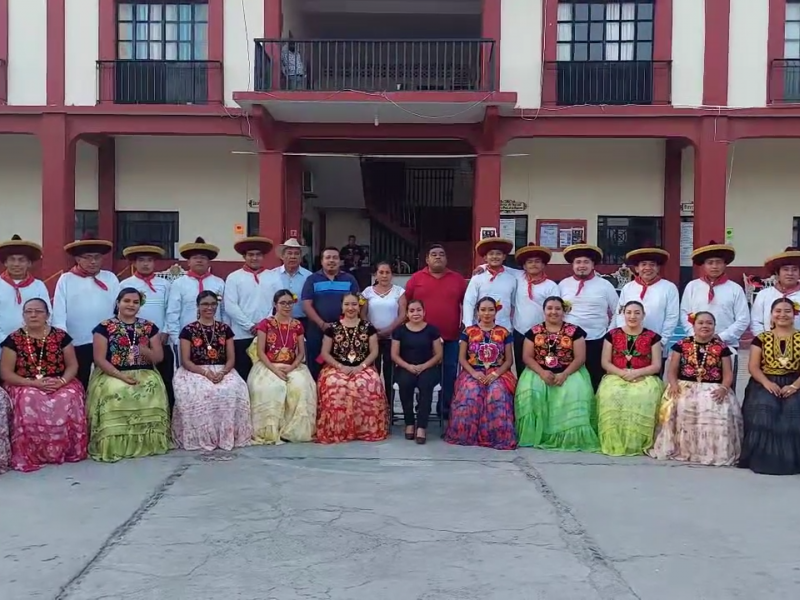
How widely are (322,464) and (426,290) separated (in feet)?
7.03

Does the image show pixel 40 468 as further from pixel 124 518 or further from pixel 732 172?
pixel 732 172

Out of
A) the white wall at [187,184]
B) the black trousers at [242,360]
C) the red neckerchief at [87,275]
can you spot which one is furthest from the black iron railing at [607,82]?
the red neckerchief at [87,275]

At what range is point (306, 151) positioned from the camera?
1672 centimetres

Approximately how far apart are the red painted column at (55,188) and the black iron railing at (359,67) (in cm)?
364

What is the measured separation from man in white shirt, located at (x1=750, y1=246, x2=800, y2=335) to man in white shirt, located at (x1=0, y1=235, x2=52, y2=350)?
6108 millimetres

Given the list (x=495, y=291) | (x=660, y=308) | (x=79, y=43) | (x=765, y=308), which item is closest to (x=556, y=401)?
(x=495, y=291)

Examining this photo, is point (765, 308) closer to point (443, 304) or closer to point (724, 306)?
point (724, 306)

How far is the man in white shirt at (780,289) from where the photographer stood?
7.13 m

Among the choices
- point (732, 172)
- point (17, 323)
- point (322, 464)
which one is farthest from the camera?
point (732, 172)

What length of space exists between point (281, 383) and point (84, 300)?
1.86 m

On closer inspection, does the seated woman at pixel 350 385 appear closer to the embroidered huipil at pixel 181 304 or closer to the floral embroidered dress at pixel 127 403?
the embroidered huipil at pixel 181 304

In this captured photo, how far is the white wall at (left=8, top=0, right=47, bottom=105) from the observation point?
14523mm

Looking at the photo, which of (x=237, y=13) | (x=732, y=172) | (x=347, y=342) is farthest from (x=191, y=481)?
(x=732, y=172)

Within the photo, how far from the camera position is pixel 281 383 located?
23.9 ft
